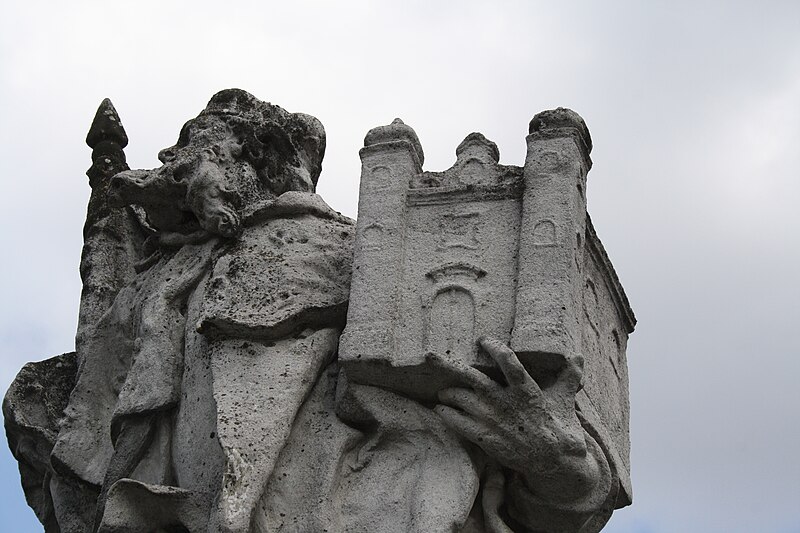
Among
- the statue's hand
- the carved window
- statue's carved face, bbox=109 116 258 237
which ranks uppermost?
statue's carved face, bbox=109 116 258 237

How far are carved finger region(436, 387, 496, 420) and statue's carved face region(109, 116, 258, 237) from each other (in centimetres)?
157

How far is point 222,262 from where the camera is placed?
8391 mm

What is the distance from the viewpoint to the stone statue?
7.54 metres

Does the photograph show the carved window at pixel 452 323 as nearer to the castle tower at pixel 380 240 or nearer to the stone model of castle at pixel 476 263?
the stone model of castle at pixel 476 263

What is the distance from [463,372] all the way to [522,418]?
32 cm

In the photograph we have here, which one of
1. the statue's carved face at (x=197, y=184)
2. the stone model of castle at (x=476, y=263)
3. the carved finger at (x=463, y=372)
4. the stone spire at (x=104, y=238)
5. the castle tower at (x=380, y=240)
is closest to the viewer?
the carved finger at (x=463, y=372)

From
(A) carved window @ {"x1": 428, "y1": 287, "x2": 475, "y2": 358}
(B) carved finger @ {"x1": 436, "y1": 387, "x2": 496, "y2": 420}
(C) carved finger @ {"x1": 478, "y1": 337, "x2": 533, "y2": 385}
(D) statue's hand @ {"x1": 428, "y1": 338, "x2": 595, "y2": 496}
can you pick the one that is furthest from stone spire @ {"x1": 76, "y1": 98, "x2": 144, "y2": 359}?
(C) carved finger @ {"x1": 478, "y1": 337, "x2": 533, "y2": 385}

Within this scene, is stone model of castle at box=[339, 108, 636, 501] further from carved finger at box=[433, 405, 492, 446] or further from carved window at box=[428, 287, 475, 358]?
carved finger at box=[433, 405, 492, 446]

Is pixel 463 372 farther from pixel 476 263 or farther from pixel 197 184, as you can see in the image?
pixel 197 184

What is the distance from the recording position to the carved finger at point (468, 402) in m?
7.51

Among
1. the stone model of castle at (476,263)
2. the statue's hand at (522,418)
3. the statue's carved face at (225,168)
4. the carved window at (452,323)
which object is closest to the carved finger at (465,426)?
the statue's hand at (522,418)

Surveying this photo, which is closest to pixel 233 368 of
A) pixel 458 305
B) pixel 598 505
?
pixel 458 305

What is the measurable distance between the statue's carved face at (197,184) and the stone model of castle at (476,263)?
0.80 m

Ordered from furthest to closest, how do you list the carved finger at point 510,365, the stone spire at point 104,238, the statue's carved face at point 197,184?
the stone spire at point 104,238
the statue's carved face at point 197,184
the carved finger at point 510,365
